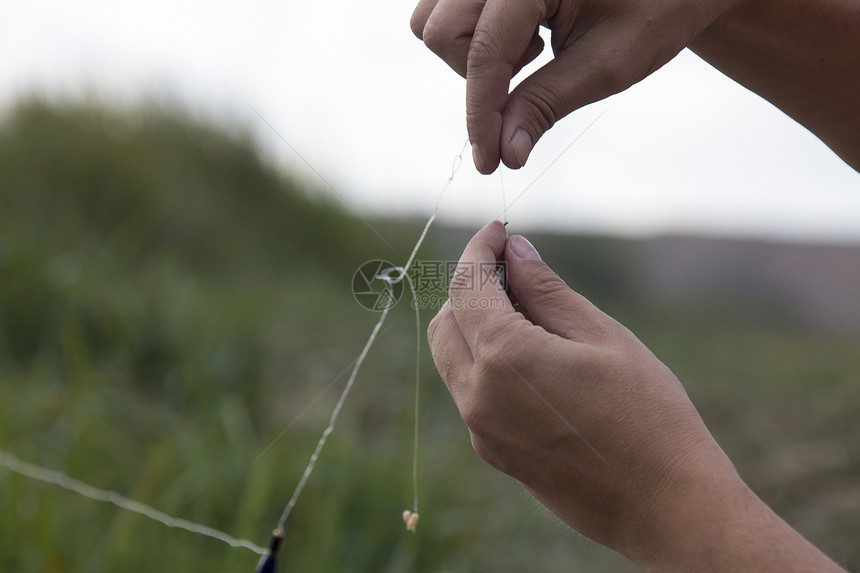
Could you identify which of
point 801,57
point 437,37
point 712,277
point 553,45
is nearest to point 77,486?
point 437,37

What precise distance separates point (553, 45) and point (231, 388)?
6.48ft

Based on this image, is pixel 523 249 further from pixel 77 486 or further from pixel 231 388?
pixel 231 388

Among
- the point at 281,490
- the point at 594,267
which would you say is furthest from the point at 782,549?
the point at 594,267

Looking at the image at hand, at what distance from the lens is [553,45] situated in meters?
1.04

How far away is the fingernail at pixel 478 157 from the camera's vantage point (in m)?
1.02

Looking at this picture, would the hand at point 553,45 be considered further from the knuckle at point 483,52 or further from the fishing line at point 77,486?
the fishing line at point 77,486

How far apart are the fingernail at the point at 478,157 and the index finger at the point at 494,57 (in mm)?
12

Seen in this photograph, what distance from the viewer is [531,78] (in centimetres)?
100

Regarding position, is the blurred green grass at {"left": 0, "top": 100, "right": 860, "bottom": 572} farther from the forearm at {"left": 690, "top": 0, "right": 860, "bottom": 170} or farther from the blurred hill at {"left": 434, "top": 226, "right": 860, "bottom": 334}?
the blurred hill at {"left": 434, "top": 226, "right": 860, "bottom": 334}

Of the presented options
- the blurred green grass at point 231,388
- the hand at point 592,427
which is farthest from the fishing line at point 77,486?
the hand at point 592,427

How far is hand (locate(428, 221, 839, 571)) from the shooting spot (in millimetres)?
724

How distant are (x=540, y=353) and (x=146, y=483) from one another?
1.46 meters

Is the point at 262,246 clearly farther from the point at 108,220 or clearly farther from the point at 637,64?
the point at 637,64

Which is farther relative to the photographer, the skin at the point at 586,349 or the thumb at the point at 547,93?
the thumb at the point at 547,93
